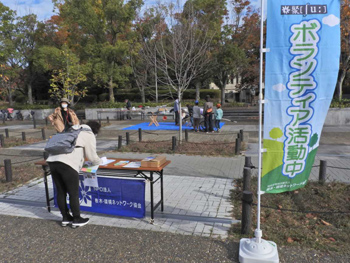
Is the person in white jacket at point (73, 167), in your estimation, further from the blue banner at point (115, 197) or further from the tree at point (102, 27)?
the tree at point (102, 27)

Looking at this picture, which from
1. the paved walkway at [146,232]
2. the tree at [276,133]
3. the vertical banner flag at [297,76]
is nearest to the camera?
the vertical banner flag at [297,76]

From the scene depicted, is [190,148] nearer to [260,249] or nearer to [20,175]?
[20,175]

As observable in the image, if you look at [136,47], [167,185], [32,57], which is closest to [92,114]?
[136,47]

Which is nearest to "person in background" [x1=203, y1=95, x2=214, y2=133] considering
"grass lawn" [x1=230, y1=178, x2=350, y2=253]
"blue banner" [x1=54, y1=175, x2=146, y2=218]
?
"grass lawn" [x1=230, y1=178, x2=350, y2=253]

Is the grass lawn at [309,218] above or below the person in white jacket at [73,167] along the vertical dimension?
below

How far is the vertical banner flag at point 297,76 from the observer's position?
8.96ft

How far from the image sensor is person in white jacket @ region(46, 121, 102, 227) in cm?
360

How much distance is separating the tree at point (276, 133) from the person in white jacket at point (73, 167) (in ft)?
7.99

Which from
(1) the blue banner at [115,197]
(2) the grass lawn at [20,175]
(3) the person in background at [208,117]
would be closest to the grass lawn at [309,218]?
(1) the blue banner at [115,197]

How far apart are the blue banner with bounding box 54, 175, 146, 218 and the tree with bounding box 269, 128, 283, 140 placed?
1.97 meters

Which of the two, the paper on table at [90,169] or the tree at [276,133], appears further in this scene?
the paper on table at [90,169]

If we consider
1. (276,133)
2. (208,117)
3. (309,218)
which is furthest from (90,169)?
(208,117)

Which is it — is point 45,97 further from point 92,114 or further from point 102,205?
point 102,205

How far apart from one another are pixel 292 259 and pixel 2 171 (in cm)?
733
